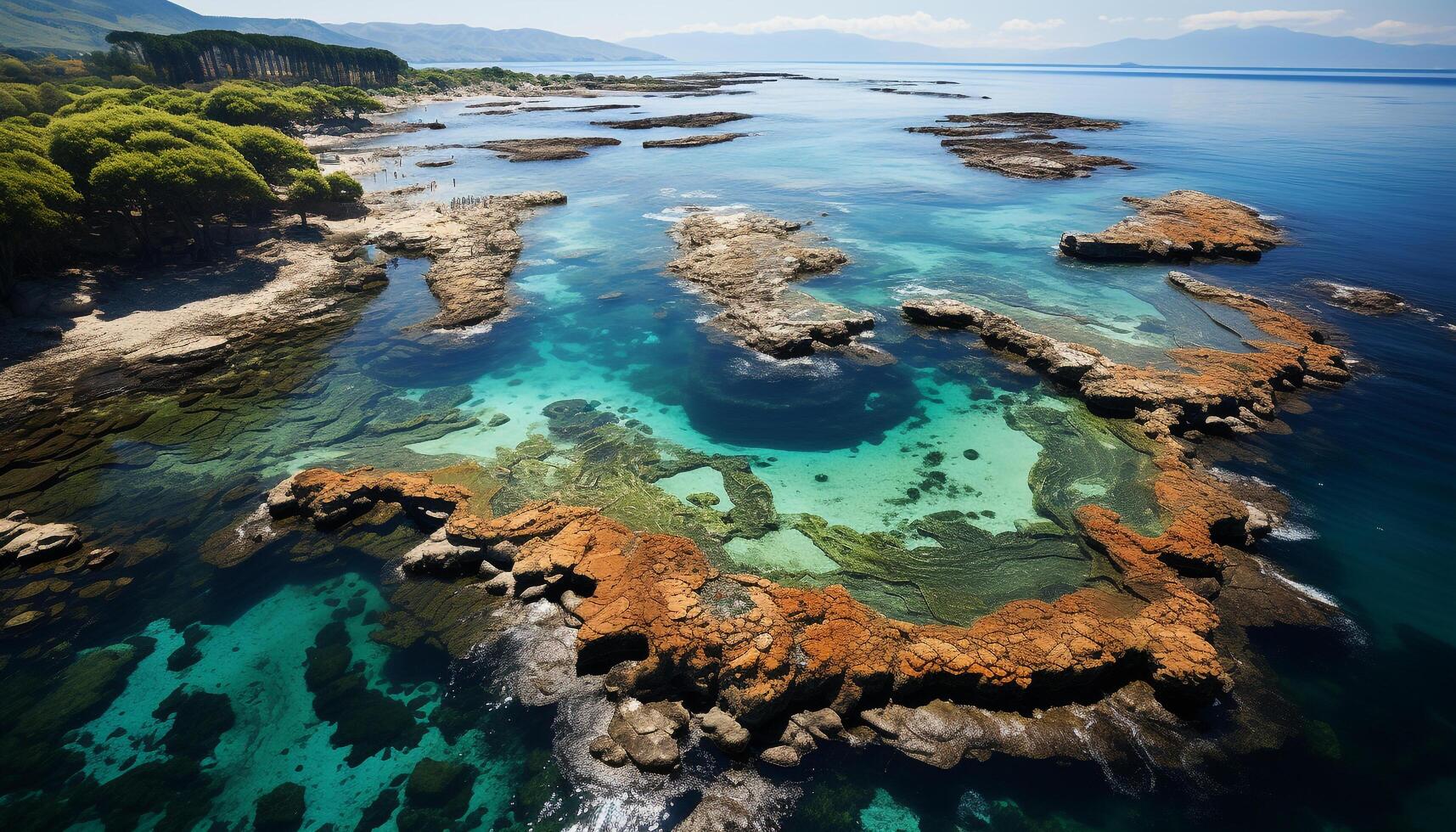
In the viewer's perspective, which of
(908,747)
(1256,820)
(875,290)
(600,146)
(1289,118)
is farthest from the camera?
(1289,118)

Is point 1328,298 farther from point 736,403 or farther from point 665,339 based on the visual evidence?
point 665,339

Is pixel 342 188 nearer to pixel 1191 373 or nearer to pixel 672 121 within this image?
pixel 1191 373

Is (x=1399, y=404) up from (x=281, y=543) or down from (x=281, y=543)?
up

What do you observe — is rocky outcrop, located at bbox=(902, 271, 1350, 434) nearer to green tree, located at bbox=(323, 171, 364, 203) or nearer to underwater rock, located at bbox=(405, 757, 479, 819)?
underwater rock, located at bbox=(405, 757, 479, 819)

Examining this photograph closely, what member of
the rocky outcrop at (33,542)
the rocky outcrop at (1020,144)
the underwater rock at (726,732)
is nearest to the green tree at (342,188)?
the rocky outcrop at (33,542)

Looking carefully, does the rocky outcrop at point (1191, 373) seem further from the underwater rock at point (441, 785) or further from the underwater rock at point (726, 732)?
the underwater rock at point (441, 785)

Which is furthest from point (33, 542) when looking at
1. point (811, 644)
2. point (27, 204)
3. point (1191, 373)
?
point (1191, 373)

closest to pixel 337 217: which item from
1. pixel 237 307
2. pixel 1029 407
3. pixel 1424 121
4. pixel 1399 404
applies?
pixel 237 307
